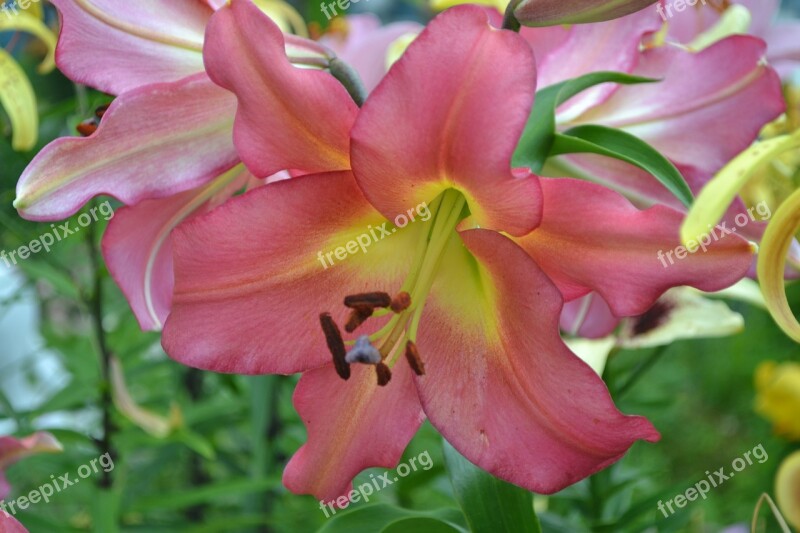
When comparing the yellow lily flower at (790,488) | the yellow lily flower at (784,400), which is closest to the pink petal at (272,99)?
the yellow lily flower at (790,488)

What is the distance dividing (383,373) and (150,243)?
15 centimetres

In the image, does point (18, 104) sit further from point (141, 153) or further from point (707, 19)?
point (707, 19)

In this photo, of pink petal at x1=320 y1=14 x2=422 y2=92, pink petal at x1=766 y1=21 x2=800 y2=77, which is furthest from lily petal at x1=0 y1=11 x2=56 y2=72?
pink petal at x1=766 y1=21 x2=800 y2=77

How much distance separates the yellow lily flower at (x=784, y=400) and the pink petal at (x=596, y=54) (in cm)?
43

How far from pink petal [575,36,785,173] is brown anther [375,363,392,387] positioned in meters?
0.20

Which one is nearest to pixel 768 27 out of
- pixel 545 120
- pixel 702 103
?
pixel 702 103

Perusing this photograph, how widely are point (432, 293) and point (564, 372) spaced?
0.08 m

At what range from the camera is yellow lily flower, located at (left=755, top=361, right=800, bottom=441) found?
80cm

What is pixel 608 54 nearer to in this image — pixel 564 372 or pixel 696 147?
pixel 696 147

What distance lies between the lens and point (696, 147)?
48cm

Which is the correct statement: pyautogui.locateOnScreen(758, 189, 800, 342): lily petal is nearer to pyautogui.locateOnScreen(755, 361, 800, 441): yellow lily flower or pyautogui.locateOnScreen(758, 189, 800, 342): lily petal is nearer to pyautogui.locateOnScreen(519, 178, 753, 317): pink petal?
pyautogui.locateOnScreen(519, 178, 753, 317): pink petal

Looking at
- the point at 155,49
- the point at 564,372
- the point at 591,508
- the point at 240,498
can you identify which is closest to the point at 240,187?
the point at 155,49

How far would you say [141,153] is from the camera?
41cm

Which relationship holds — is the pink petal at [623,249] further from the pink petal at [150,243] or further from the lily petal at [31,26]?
the lily petal at [31,26]
